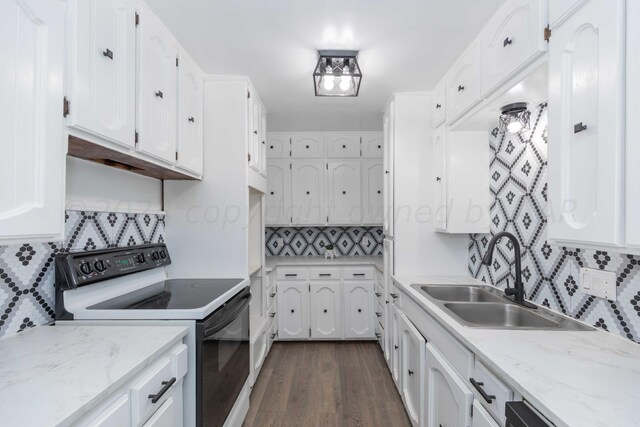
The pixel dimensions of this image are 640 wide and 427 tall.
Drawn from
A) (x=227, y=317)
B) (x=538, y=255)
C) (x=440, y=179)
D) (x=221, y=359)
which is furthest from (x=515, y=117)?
(x=221, y=359)

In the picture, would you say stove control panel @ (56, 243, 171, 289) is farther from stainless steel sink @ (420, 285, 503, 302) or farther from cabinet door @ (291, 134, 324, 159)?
cabinet door @ (291, 134, 324, 159)

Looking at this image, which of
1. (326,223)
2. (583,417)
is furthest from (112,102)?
(326,223)

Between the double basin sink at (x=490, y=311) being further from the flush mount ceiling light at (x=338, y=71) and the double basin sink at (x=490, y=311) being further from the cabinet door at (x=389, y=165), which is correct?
the flush mount ceiling light at (x=338, y=71)

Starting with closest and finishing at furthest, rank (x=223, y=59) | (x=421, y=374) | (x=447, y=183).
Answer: (x=421, y=374)
(x=223, y=59)
(x=447, y=183)

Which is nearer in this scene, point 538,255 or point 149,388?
point 149,388

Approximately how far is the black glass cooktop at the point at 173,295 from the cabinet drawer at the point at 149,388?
311 millimetres

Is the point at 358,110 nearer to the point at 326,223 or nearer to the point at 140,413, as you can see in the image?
the point at 326,223

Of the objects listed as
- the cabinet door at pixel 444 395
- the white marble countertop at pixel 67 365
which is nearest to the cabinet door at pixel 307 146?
the cabinet door at pixel 444 395

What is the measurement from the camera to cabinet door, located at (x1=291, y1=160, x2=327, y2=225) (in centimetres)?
357

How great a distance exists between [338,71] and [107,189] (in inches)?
59.0

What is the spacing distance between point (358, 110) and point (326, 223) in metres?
1.29

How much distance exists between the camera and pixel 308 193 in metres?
3.57

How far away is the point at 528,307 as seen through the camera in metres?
1.60

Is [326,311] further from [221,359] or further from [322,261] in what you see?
[221,359]
